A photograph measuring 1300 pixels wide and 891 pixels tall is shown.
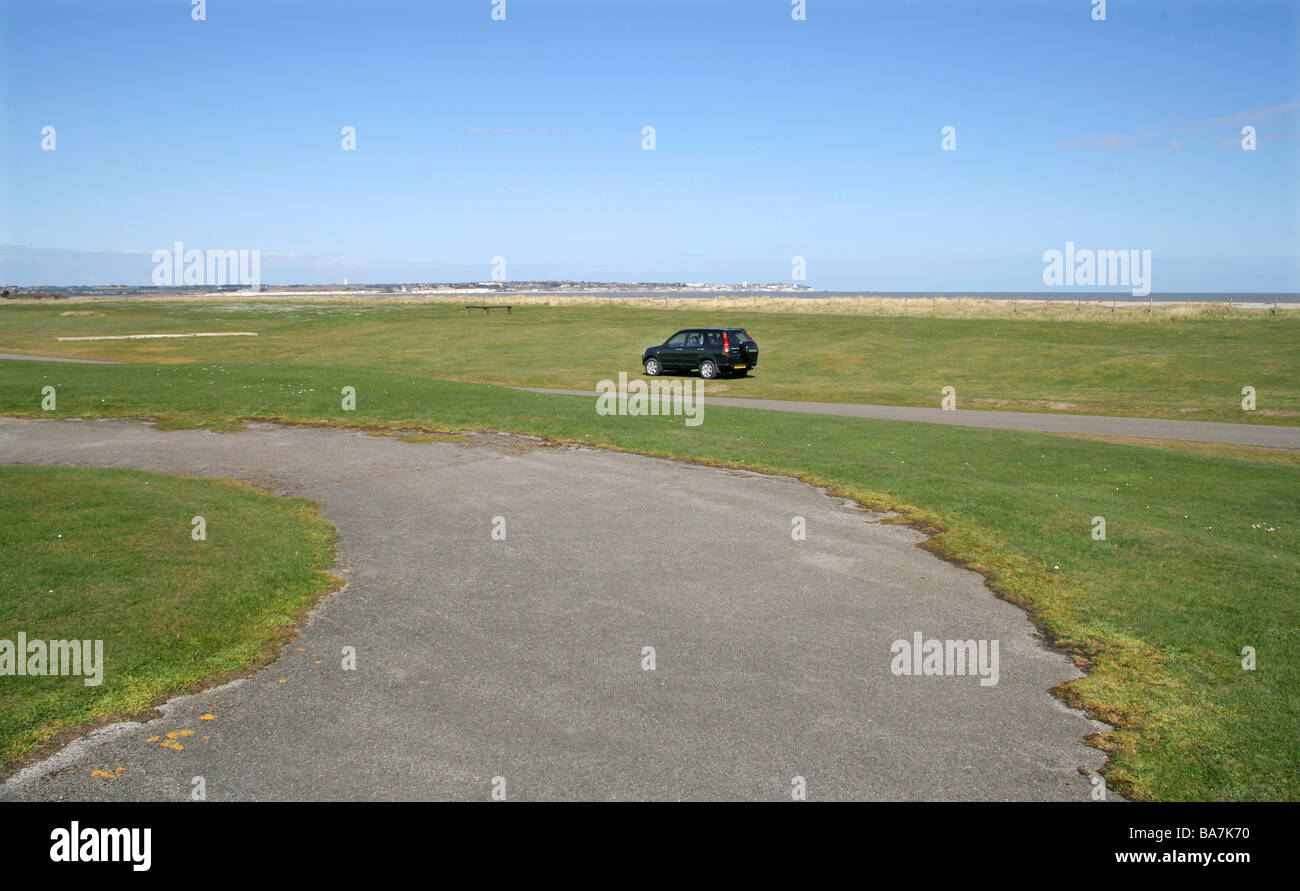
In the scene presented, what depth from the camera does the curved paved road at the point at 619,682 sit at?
5211 millimetres

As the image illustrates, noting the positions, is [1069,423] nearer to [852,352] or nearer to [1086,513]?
[1086,513]

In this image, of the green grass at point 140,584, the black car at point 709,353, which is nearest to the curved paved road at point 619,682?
the green grass at point 140,584

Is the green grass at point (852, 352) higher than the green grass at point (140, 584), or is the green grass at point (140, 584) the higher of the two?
the green grass at point (852, 352)

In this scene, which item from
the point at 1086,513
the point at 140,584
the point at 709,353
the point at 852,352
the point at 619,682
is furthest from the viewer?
the point at 852,352

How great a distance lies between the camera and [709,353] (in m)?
35.0

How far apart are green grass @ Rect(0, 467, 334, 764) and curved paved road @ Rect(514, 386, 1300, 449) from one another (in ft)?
53.7

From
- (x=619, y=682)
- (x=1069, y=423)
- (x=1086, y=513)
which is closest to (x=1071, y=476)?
(x=1086, y=513)

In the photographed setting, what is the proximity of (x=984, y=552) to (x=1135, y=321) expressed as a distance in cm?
5574

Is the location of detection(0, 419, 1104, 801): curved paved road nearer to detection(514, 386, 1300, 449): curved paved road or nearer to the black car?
detection(514, 386, 1300, 449): curved paved road

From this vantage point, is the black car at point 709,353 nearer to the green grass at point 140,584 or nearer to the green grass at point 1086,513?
the green grass at point 1086,513

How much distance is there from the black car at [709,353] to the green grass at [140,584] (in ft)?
79.1

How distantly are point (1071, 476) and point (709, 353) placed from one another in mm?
20721

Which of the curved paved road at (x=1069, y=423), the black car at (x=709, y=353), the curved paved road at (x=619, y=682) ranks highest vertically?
the black car at (x=709, y=353)
